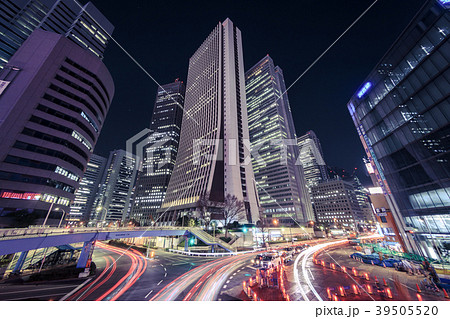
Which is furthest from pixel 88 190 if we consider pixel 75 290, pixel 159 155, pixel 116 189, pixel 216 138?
pixel 75 290

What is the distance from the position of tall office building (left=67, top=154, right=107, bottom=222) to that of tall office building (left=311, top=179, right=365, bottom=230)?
20465cm

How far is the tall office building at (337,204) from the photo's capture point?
128000 mm

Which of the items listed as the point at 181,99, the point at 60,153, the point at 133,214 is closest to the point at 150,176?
the point at 133,214

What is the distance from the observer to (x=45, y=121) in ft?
138

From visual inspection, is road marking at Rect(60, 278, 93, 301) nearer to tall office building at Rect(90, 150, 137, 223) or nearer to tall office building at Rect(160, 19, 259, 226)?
tall office building at Rect(160, 19, 259, 226)

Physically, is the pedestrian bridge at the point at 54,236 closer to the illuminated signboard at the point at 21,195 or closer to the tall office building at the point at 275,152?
the illuminated signboard at the point at 21,195

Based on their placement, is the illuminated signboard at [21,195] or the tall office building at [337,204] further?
the tall office building at [337,204]

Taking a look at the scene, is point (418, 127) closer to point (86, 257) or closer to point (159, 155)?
point (86, 257)

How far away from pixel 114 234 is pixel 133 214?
11329cm

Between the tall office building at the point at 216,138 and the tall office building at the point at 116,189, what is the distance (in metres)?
104

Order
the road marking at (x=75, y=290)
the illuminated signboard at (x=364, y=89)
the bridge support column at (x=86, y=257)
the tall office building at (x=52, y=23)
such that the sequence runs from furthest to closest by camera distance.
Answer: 1. the tall office building at (x=52, y=23)
2. the illuminated signboard at (x=364, y=89)
3. the bridge support column at (x=86, y=257)
4. the road marking at (x=75, y=290)

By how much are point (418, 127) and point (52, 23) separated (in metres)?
132

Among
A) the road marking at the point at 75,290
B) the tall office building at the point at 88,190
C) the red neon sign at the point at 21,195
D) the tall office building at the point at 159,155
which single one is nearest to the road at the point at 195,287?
the road marking at the point at 75,290

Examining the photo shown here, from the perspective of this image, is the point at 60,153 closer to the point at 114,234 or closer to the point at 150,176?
the point at 114,234
